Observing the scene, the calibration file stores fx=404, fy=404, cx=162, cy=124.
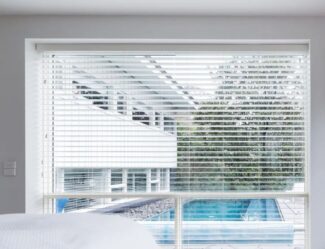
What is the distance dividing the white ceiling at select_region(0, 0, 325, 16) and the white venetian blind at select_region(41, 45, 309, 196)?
0.35 metres

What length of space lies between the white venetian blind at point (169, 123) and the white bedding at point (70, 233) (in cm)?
133

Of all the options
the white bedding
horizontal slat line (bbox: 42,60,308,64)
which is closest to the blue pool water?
horizontal slat line (bbox: 42,60,308,64)

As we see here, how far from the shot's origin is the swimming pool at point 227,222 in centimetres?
324

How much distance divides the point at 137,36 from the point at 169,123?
724 millimetres

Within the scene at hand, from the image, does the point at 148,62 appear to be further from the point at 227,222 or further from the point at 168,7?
the point at 227,222

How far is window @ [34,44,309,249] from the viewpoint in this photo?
3205 millimetres

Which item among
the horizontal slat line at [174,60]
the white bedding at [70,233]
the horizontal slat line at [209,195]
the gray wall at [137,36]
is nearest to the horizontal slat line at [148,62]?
the horizontal slat line at [174,60]

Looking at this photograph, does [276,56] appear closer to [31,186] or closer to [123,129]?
[123,129]

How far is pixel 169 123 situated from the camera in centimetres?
323

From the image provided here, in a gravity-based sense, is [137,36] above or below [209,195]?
above

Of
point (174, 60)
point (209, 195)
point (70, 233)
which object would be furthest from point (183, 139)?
point (70, 233)

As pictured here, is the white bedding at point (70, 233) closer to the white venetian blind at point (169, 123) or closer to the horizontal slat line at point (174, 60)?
the white venetian blind at point (169, 123)

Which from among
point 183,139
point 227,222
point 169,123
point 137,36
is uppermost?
point 137,36

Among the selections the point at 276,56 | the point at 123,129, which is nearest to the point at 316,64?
the point at 276,56
